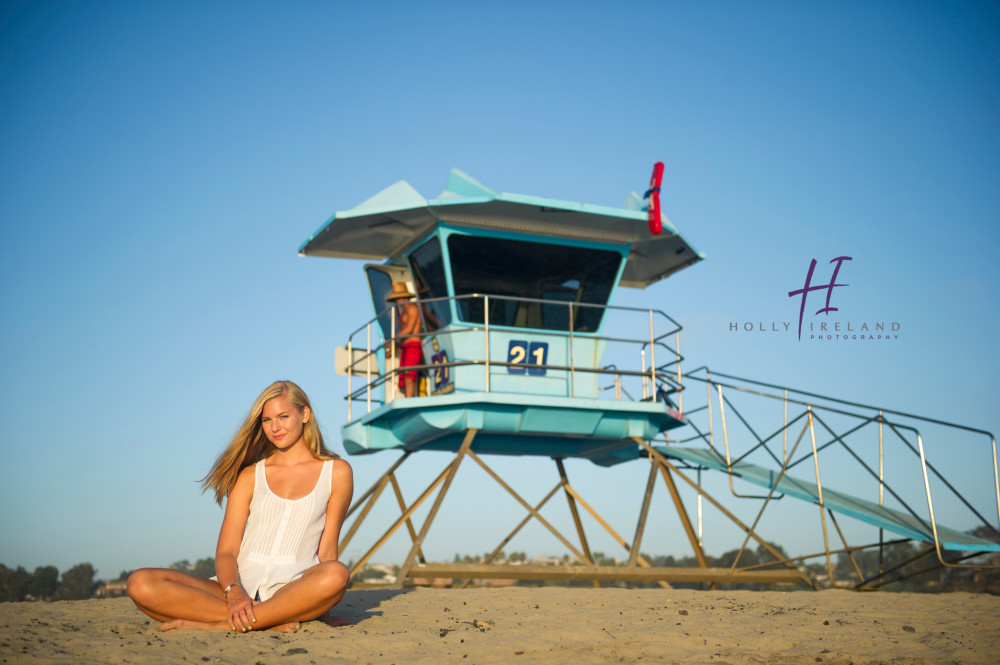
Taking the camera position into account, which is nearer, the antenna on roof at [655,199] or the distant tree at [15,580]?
the antenna on roof at [655,199]

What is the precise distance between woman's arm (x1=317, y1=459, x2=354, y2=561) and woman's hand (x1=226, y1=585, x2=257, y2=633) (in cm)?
68

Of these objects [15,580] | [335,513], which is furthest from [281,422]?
[15,580]

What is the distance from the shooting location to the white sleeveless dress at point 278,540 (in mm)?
6426

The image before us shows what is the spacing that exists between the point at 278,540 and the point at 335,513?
0.44 metres

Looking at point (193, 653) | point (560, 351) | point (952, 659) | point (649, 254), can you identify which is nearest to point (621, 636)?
point (952, 659)

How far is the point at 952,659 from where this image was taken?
6.17m

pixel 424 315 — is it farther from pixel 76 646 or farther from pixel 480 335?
pixel 76 646

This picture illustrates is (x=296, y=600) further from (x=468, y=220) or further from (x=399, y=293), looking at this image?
(x=399, y=293)

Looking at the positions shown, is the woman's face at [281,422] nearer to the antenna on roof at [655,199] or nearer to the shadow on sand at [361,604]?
Answer: the shadow on sand at [361,604]

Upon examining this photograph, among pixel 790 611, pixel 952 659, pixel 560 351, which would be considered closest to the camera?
pixel 952 659

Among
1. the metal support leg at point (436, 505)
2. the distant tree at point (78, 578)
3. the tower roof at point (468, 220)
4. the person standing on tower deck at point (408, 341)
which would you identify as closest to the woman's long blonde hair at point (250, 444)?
the metal support leg at point (436, 505)

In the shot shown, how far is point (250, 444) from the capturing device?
22.7ft

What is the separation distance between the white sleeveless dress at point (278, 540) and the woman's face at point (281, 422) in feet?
1.25

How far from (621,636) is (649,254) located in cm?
1105
